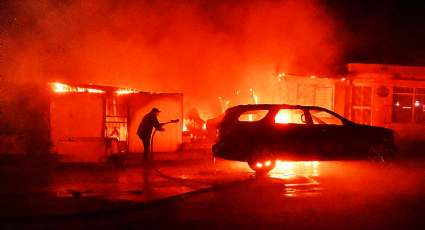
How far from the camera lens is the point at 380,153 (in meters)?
11.0

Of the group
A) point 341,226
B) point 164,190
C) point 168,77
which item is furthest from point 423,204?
point 168,77

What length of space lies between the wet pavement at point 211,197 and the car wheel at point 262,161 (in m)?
0.21

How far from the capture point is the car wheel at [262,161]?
941 cm

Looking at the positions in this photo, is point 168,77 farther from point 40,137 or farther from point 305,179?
point 305,179

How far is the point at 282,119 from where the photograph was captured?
10289 millimetres

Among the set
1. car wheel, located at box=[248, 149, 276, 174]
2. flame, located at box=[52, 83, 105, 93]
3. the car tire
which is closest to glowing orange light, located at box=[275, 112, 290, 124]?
car wheel, located at box=[248, 149, 276, 174]

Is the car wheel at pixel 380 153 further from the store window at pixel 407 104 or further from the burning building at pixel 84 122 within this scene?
the store window at pixel 407 104

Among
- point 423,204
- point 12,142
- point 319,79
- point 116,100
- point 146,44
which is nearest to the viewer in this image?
point 423,204

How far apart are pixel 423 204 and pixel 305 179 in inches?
108

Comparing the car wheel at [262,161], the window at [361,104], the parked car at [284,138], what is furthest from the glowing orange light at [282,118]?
the window at [361,104]

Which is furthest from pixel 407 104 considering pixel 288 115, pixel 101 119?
pixel 101 119

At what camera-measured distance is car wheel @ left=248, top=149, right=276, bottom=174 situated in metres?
9.41

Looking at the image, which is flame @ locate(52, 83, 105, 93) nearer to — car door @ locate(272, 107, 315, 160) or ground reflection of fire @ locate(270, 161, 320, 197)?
car door @ locate(272, 107, 315, 160)

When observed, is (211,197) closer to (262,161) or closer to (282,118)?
(262,161)
